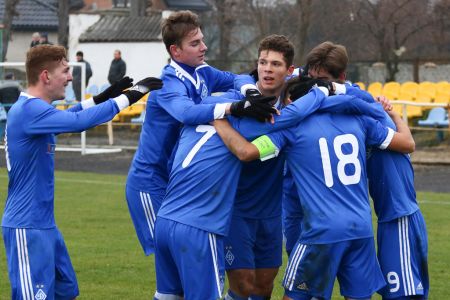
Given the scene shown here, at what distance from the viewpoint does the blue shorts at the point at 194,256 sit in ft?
19.9

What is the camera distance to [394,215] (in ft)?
21.7

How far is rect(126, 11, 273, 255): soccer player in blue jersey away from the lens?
6.80 meters

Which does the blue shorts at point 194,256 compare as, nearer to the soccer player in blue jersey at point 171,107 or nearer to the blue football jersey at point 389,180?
the soccer player in blue jersey at point 171,107

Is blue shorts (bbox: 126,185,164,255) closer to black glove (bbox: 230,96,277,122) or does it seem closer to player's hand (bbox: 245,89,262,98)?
player's hand (bbox: 245,89,262,98)

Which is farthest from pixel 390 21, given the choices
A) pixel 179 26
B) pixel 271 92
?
pixel 271 92

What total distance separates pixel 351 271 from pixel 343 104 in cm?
99

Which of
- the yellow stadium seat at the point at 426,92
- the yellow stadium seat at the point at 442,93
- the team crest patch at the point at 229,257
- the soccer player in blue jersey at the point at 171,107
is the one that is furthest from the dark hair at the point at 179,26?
the yellow stadium seat at the point at 426,92

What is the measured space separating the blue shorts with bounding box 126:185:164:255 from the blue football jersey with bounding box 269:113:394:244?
156cm

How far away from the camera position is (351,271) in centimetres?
629

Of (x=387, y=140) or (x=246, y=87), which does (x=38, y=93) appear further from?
(x=387, y=140)

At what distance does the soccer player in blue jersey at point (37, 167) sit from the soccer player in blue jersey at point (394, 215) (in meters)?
1.14

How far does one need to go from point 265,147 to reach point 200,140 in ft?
1.36

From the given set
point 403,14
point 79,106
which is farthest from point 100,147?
point 79,106

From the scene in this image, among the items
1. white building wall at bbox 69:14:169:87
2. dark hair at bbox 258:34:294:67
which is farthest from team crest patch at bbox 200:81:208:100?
white building wall at bbox 69:14:169:87
